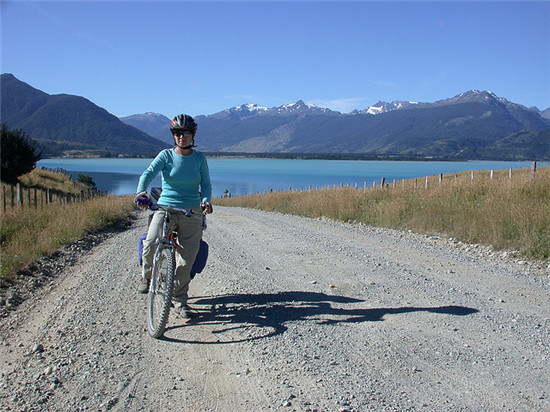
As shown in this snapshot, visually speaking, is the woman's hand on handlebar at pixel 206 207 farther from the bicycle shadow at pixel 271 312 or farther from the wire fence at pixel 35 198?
the wire fence at pixel 35 198

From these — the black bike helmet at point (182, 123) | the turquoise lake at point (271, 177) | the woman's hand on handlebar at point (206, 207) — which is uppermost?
the black bike helmet at point (182, 123)

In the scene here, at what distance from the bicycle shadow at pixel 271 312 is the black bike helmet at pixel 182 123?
1.91m

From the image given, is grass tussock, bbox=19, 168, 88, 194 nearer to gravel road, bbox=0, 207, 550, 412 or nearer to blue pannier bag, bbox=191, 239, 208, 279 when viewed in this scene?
gravel road, bbox=0, 207, 550, 412

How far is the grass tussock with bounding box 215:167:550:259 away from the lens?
28.9 feet

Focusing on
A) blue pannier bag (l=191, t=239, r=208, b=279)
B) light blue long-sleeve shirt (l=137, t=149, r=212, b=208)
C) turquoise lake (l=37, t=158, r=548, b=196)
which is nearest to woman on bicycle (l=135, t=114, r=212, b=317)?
light blue long-sleeve shirt (l=137, t=149, r=212, b=208)

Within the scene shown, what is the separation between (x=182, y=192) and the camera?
16.7 feet

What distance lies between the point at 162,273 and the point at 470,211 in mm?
8331

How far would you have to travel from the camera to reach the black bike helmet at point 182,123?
4.99 meters

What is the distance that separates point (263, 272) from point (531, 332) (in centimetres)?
375

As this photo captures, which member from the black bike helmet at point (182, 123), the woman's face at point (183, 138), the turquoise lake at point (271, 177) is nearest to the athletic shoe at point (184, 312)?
the woman's face at point (183, 138)

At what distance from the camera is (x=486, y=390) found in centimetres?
345

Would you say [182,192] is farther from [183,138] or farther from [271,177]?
[271,177]

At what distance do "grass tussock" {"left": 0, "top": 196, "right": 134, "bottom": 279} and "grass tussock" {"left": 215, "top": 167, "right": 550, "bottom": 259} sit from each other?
23.8ft

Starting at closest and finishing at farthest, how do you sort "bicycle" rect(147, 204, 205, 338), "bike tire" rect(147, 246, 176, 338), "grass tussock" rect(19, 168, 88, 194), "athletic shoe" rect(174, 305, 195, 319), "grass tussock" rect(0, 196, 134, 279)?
"bike tire" rect(147, 246, 176, 338), "bicycle" rect(147, 204, 205, 338), "athletic shoe" rect(174, 305, 195, 319), "grass tussock" rect(0, 196, 134, 279), "grass tussock" rect(19, 168, 88, 194)
